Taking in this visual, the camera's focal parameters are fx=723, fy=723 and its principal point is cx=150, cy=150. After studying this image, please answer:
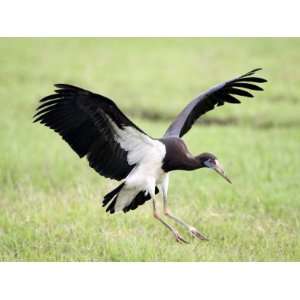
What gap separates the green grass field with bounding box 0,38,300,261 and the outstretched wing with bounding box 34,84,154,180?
0.58 meters

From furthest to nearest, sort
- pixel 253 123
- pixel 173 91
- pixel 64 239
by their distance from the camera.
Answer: pixel 173 91 → pixel 253 123 → pixel 64 239

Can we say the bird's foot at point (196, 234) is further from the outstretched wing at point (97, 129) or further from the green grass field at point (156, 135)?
the outstretched wing at point (97, 129)

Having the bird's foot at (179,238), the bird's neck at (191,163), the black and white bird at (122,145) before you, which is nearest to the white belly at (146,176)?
the black and white bird at (122,145)

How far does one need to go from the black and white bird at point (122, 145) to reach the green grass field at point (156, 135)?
34cm

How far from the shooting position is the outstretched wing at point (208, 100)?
489 centimetres

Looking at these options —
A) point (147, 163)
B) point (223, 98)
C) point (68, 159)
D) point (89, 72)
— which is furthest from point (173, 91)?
point (147, 163)

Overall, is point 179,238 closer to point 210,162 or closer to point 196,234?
point 196,234

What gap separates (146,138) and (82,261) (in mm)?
925

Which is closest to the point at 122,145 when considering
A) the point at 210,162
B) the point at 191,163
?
the point at 191,163

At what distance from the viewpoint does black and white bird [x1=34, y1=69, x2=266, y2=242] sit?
4.35 metres

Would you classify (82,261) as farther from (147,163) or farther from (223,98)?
(223,98)

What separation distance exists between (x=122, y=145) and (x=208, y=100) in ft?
2.69

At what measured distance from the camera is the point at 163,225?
17.0 ft

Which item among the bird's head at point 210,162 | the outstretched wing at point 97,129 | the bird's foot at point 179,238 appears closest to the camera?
the outstretched wing at point 97,129
